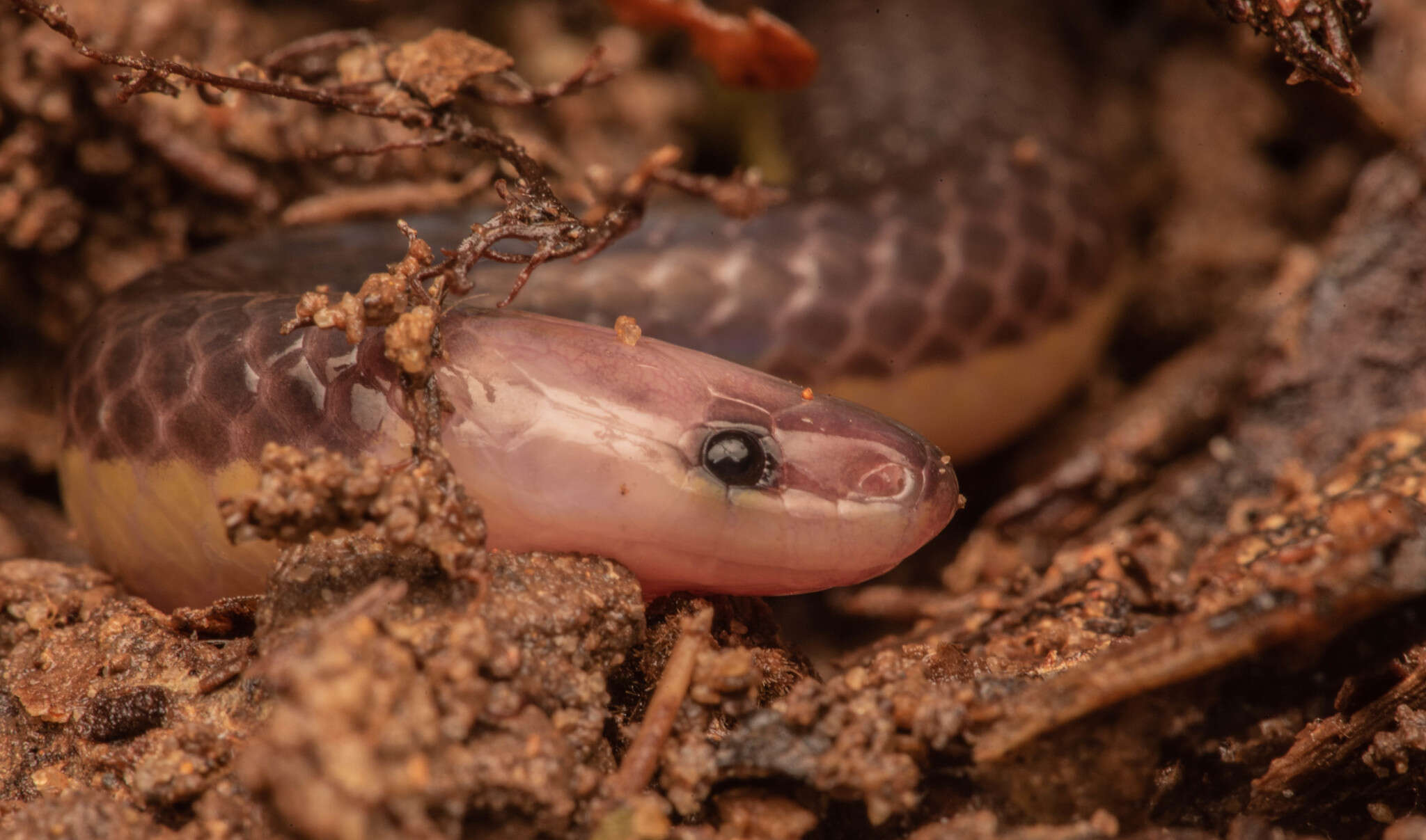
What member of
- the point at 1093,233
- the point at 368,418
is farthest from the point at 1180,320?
the point at 368,418

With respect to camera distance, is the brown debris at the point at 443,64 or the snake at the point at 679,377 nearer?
the snake at the point at 679,377

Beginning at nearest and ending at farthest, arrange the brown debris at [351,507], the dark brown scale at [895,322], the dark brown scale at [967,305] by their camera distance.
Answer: the brown debris at [351,507] < the dark brown scale at [895,322] < the dark brown scale at [967,305]


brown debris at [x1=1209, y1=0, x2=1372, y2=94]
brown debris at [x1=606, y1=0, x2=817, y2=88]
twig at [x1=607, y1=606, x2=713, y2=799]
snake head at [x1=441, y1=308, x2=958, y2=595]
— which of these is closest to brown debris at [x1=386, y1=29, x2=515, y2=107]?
snake head at [x1=441, y1=308, x2=958, y2=595]

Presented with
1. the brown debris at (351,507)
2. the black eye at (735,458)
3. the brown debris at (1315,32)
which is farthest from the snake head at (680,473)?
the brown debris at (1315,32)

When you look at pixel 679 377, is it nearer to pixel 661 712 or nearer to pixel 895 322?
pixel 661 712

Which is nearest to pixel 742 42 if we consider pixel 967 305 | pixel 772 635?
pixel 967 305

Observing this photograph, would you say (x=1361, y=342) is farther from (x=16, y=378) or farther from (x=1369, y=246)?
(x=16, y=378)

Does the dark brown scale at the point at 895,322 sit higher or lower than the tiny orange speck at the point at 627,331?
lower

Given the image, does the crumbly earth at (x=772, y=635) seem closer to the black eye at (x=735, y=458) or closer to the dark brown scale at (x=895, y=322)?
the black eye at (x=735, y=458)

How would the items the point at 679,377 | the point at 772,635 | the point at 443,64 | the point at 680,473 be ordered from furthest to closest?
the point at 443,64
the point at 772,635
the point at 679,377
the point at 680,473
